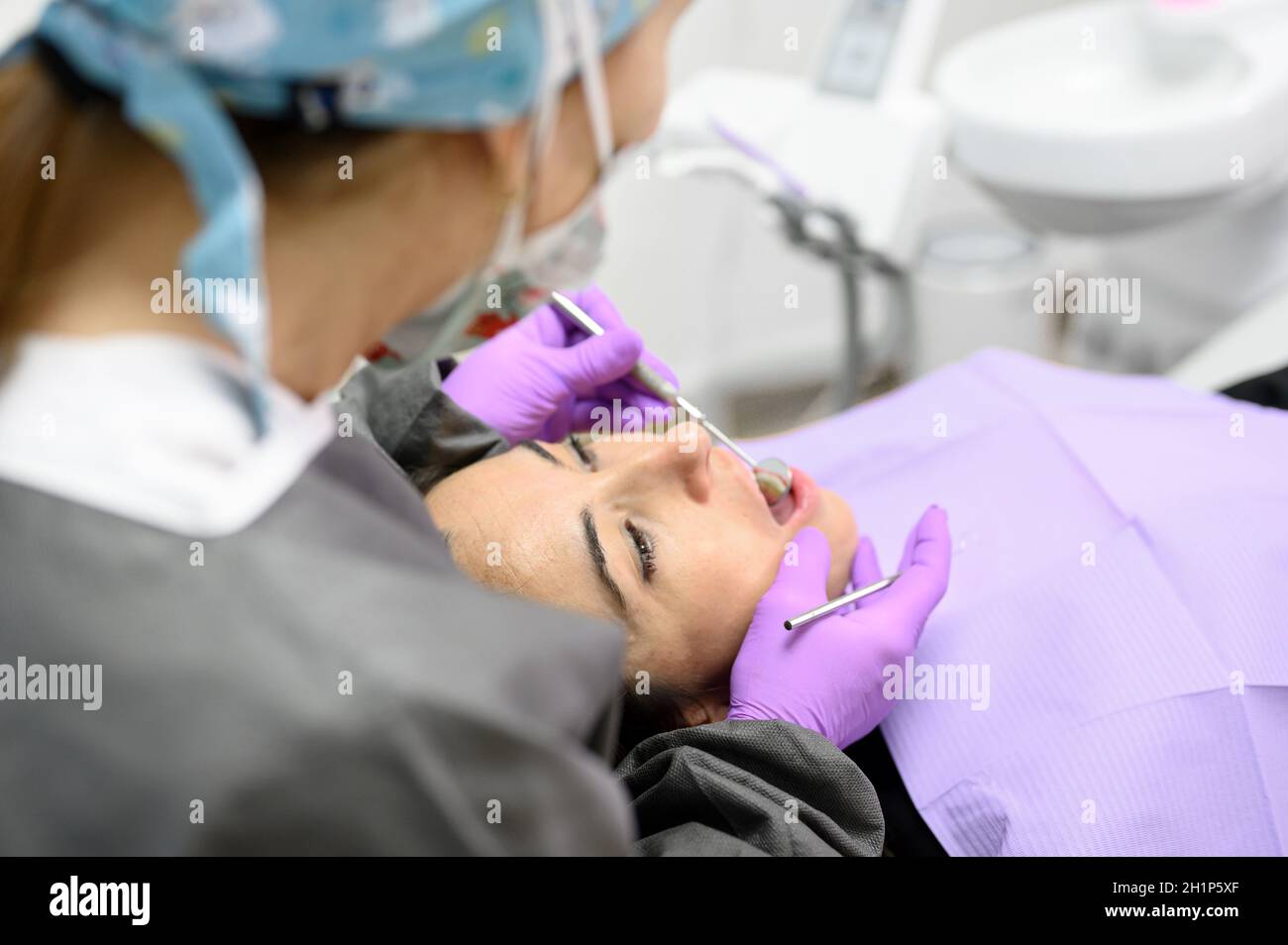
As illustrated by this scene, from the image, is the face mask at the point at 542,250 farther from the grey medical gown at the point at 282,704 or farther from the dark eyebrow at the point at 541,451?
the dark eyebrow at the point at 541,451

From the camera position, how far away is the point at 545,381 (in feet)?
4.19

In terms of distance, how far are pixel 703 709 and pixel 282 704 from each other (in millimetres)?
618

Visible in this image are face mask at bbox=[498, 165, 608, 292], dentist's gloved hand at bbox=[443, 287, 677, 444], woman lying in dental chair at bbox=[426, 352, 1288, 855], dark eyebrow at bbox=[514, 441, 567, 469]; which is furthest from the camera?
dentist's gloved hand at bbox=[443, 287, 677, 444]

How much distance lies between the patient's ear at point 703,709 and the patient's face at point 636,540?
0.01 meters

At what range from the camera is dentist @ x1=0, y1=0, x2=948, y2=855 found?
0.56m

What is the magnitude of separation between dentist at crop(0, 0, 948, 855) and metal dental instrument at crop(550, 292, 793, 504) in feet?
1.81

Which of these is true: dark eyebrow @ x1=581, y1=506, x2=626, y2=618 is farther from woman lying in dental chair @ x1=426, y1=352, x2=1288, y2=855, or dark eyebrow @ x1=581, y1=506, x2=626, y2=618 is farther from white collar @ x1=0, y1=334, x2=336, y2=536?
white collar @ x1=0, y1=334, x2=336, y2=536

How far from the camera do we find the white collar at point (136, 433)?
0.59 metres

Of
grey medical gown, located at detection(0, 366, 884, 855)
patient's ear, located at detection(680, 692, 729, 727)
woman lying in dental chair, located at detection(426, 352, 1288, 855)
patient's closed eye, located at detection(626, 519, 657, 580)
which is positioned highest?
grey medical gown, located at detection(0, 366, 884, 855)

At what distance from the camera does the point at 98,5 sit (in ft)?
1.89

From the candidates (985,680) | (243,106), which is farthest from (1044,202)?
(243,106)

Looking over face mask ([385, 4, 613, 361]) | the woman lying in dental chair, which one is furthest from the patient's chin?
face mask ([385, 4, 613, 361])

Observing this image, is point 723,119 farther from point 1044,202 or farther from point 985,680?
point 985,680

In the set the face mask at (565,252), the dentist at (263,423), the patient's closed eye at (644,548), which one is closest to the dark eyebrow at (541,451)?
the patient's closed eye at (644,548)
